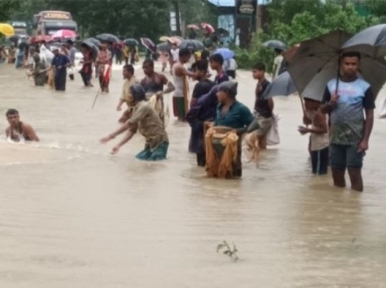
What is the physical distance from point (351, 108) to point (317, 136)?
6.56 ft

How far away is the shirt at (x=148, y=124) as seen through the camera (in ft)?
41.8

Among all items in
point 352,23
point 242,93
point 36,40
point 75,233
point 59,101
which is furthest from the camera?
point 36,40

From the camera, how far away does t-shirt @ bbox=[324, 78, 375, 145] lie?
31.8 ft

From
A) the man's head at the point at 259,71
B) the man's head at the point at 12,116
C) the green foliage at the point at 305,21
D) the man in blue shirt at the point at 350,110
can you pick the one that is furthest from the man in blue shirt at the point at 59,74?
the man in blue shirt at the point at 350,110

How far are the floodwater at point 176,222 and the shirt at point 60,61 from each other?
14.3 metres

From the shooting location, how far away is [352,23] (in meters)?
35.3

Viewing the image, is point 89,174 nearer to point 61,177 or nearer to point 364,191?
point 61,177

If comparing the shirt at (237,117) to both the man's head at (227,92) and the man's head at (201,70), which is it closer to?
the man's head at (227,92)

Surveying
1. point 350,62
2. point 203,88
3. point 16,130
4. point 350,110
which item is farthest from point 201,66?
point 350,62

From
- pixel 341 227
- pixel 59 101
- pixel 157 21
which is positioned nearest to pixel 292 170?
pixel 341 227

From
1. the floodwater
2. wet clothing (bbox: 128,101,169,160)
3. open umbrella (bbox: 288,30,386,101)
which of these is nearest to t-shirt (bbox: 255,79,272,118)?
the floodwater

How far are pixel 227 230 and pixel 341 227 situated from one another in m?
0.94

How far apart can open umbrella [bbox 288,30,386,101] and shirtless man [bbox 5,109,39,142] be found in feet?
13.8

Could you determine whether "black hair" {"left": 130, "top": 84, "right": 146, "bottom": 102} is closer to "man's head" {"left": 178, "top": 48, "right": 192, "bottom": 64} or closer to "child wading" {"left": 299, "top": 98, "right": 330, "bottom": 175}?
"child wading" {"left": 299, "top": 98, "right": 330, "bottom": 175}
